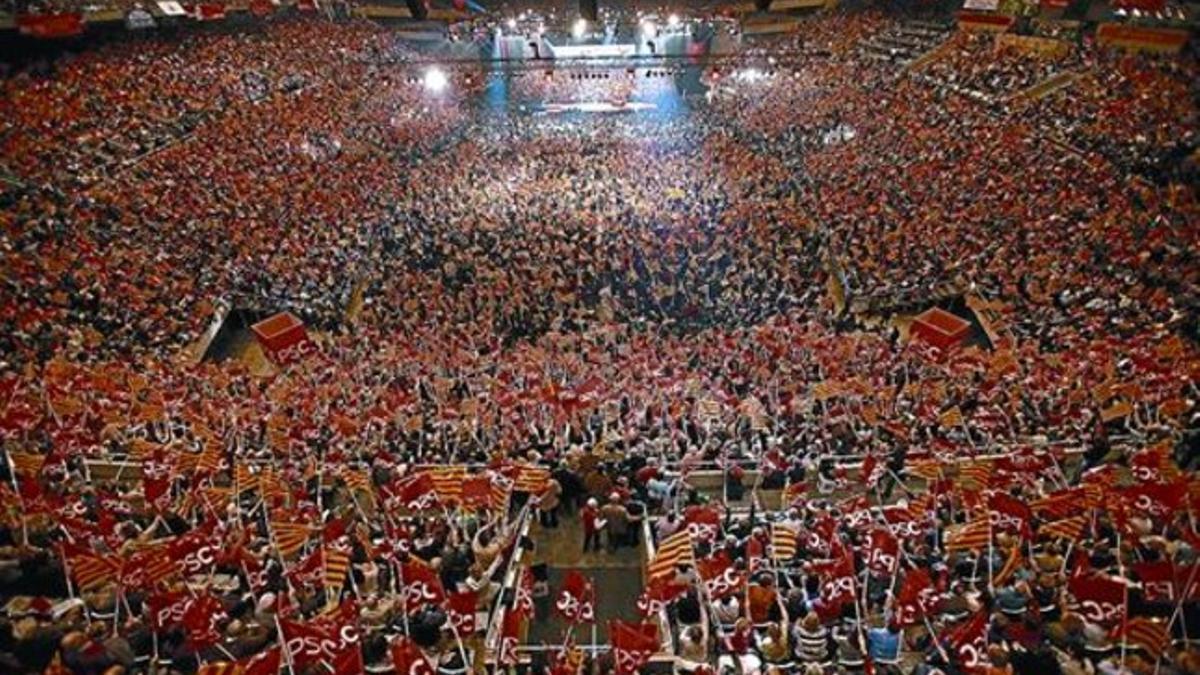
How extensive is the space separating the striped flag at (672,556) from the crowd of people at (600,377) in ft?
0.90

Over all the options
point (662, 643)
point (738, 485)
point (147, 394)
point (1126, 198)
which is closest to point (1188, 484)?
point (738, 485)

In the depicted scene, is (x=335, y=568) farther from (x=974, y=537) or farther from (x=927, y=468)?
(x=927, y=468)

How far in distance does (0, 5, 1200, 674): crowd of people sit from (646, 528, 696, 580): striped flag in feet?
0.90

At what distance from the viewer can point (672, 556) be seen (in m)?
12.6

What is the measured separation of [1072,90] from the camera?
38.9m

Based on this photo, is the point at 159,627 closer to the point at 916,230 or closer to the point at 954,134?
the point at 916,230

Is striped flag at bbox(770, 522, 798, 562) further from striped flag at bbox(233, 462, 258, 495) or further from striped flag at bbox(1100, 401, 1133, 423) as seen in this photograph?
striped flag at bbox(233, 462, 258, 495)

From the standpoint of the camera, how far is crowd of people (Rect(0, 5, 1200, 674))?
1249cm

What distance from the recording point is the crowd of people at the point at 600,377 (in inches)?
492

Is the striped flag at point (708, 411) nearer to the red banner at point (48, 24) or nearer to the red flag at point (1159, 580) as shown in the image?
the red flag at point (1159, 580)

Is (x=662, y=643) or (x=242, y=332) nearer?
(x=662, y=643)

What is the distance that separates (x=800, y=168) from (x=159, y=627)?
3479cm

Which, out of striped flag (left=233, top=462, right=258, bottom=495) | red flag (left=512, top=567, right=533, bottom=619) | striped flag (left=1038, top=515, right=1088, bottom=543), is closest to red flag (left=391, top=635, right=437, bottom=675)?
red flag (left=512, top=567, right=533, bottom=619)

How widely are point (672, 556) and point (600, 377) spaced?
9388mm
